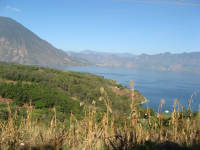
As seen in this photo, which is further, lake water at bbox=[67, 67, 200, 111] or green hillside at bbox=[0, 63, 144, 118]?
lake water at bbox=[67, 67, 200, 111]

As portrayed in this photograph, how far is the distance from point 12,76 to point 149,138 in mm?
37181

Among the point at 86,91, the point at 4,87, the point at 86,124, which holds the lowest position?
the point at 86,91

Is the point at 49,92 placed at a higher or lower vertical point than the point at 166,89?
higher

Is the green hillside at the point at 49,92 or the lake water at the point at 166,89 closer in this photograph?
the green hillside at the point at 49,92

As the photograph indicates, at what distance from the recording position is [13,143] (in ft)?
5.45

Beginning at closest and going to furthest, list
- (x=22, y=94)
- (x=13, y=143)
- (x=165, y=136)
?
(x=13, y=143) → (x=165, y=136) → (x=22, y=94)

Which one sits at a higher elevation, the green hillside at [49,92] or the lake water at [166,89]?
the green hillside at [49,92]

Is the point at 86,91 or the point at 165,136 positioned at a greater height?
the point at 165,136

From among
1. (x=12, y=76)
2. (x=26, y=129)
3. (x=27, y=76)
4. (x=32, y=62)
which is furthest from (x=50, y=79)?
(x=32, y=62)

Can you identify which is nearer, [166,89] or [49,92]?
[49,92]

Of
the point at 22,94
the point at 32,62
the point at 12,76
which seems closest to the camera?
the point at 22,94

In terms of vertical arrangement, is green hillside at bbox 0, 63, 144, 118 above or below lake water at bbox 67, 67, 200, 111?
above

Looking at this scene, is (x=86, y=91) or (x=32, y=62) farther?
(x=32, y=62)

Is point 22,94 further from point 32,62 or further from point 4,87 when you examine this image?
point 32,62
